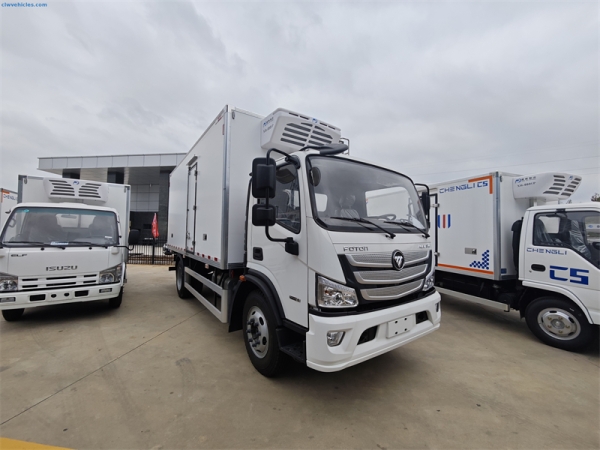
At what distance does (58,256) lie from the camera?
4547mm

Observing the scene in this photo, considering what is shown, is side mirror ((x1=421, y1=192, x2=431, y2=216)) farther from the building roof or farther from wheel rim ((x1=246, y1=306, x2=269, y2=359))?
the building roof

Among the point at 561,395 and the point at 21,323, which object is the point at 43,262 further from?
the point at 561,395

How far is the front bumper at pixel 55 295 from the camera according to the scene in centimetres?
426

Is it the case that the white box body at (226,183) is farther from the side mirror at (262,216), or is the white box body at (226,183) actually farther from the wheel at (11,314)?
the wheel at (11,314)

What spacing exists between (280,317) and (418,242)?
5.60 ft

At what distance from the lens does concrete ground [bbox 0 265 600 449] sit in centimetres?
222

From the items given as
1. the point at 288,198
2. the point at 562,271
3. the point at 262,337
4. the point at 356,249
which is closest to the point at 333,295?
the point at 356,249

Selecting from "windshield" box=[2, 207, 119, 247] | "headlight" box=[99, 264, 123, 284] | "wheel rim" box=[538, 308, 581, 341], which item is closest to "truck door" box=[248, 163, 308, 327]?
"headlight" box=[99, 264, 123, 284]

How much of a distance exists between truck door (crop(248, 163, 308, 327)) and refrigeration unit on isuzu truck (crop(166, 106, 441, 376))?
0.01m

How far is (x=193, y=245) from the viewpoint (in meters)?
5.01

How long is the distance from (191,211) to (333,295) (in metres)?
3.83

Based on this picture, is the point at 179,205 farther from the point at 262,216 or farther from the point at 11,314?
the point at 262,216

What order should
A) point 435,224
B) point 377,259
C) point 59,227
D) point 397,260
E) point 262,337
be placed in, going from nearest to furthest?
point 377,259, point 397,260, point 262,337, point 59,227, point 435,224

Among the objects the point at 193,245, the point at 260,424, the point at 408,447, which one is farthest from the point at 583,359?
the point at 193,245
